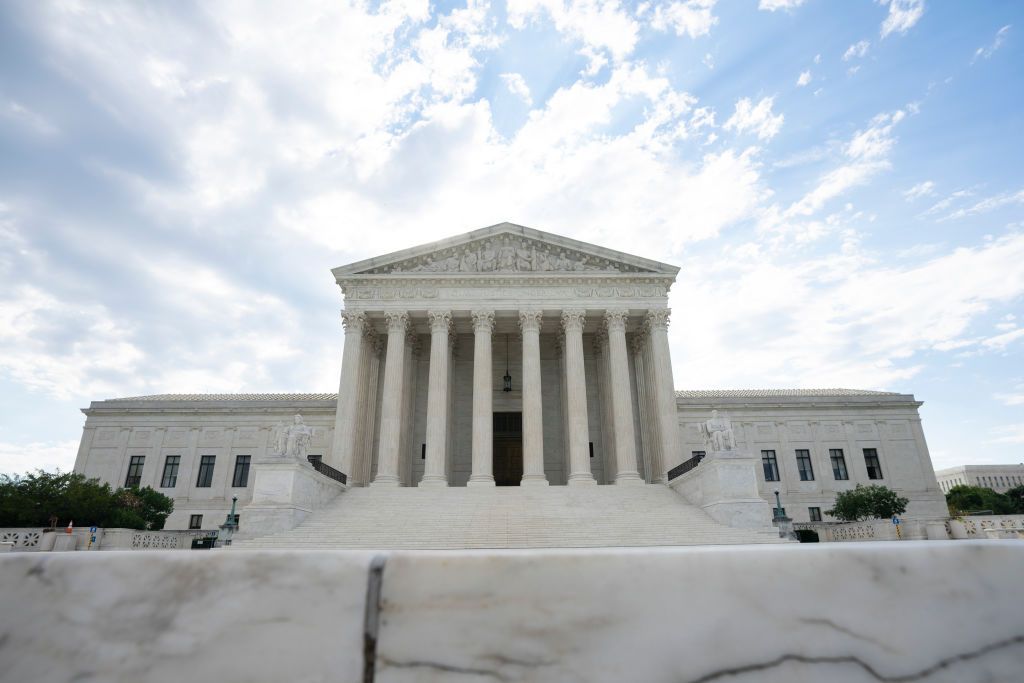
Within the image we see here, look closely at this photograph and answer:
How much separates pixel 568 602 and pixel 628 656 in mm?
233

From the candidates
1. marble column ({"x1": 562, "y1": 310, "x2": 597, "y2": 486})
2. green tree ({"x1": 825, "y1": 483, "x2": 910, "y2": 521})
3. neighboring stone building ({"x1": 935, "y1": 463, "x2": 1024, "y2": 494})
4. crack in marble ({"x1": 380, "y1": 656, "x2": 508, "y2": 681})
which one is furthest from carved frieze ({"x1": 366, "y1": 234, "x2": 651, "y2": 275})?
neighboring stone building ({"x1": 935, "y1": 463, "x2": 1024, "y2": 494})

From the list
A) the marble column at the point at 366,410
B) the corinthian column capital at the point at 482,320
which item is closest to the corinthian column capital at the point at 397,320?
the marble column at the point at 366,410

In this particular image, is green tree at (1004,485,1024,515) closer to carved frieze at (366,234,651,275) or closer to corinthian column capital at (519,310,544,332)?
carved frieze at (366,234,651,275)

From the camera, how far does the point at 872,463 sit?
124 ft

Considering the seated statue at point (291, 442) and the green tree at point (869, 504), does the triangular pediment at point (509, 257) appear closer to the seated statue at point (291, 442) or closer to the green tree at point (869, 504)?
the seated statue at point (291, 442)

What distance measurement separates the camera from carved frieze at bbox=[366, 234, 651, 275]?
31.5 metres

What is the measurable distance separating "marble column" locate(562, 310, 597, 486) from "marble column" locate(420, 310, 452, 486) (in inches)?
258

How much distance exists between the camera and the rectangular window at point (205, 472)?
119 feet

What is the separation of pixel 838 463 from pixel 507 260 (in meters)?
26.7

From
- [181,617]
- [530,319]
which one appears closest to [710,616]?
[181,617]

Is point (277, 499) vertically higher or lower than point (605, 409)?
lower

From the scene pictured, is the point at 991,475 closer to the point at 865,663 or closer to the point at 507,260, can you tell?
the point at 507,260

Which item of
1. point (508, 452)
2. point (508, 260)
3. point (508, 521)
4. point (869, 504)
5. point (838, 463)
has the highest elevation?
point (508, 260)

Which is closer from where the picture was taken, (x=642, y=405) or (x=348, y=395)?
(x=348, y=395)
